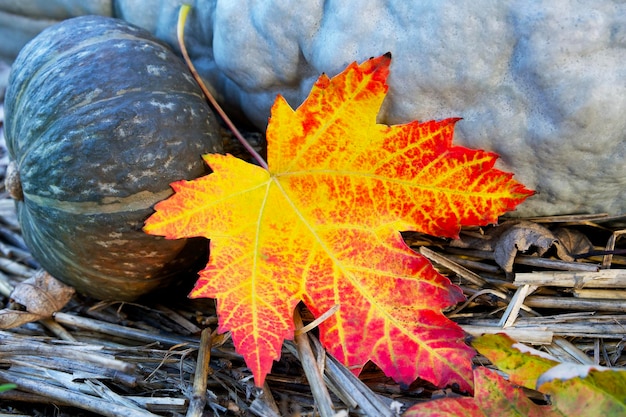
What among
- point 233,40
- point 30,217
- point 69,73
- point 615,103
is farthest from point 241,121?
Answer: point 615,103

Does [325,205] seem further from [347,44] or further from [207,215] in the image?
[347,44]

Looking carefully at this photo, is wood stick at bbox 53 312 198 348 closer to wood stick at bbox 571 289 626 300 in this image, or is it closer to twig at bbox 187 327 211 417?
twig at bbox 187 327 211 417

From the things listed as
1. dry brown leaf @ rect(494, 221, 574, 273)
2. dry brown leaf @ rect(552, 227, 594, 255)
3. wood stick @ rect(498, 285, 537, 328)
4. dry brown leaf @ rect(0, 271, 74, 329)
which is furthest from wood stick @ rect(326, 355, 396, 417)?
dry brown leaf @ rect(0, 271, 74, 329)

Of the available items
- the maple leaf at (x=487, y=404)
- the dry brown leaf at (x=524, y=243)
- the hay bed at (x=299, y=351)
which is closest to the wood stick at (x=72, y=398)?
the hay bed at (x=299, y=351)

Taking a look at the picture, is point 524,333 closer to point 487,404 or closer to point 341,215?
point 487,404

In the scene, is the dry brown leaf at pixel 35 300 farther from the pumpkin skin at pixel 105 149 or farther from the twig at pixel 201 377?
the twig at pixel 201 377

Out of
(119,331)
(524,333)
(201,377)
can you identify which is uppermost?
(524,333)

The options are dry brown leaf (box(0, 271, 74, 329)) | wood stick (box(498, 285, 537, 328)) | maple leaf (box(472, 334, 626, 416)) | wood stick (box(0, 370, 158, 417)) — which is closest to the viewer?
maple leaf (box(472, 334, 626, 416))

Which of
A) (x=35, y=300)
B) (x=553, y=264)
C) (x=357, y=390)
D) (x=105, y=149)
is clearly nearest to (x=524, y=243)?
(x=553, y=264)
